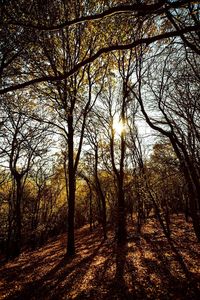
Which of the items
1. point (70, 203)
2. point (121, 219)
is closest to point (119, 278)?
point (70, 203)

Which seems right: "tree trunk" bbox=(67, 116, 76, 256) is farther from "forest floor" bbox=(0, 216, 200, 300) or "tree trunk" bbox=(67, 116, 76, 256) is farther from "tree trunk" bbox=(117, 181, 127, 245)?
"tree trunk" bbox=(117, 181, 127, 245)

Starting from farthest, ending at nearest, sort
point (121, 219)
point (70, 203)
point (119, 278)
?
point (121, 219), point (70, 203), point (119, 278)

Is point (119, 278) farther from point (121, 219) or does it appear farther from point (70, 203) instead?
point (121, 219)

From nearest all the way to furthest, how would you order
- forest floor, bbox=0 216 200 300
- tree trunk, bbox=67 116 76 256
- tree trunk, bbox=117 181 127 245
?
forest floor, bbox=0 216 200 300
tree trunk, bbox=67 116 76 256
tree trunk, bbox=117 181 127 245

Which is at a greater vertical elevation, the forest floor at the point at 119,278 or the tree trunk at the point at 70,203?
the tree trunk at the point at 70,203

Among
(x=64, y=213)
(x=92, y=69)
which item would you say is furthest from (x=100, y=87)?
(x=64, y=213)

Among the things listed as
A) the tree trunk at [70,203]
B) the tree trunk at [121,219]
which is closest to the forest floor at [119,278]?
the tree trunk at [70,203]

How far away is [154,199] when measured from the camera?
1204 centimetres

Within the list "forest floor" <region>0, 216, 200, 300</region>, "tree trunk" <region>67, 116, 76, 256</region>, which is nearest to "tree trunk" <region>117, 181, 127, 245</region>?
"forest floor" <region>0, 216, 200, 300</region>

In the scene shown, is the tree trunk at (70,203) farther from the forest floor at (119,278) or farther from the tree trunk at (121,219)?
the tree trunk at (121,219)

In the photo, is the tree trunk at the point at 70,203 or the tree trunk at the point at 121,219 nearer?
the tree trunk at the point at 70,203

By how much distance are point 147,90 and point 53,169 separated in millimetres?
18001

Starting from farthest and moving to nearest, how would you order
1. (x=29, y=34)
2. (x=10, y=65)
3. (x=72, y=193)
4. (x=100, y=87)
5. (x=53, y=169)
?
1. (x=53, y=169)
2. (x=100, y=87)
3. (x=72, y=193)
4. (x=10, y=65)
5. (x=29, y=34)

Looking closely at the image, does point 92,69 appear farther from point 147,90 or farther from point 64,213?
point 64,213
